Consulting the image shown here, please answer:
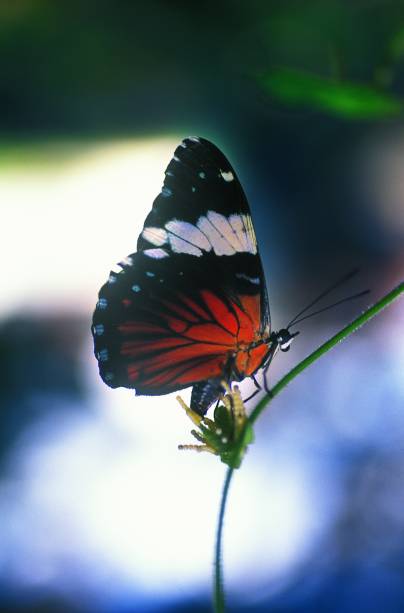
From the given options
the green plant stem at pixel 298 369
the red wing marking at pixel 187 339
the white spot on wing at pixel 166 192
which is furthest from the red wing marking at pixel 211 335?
the green plant stem at pixel 298 369

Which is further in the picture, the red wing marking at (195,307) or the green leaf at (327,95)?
the red wing marking at (195,307)

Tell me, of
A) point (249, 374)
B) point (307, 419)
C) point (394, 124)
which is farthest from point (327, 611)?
point (394, 124)

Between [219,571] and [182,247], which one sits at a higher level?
[182,247]

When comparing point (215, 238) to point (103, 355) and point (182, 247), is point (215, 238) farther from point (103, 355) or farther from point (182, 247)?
point (103, 355)

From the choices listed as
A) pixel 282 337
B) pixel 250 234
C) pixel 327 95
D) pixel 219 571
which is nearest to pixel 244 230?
pixel 250 234

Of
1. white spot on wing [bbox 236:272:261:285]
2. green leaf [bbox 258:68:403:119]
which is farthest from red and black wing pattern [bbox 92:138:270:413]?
green leaf [bbox 258:68:403:119]

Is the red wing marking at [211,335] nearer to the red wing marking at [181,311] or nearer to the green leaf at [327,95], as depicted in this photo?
the red wing marking at [181,311]

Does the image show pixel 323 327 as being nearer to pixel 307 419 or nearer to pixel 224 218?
pixel 307 419
